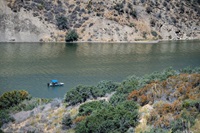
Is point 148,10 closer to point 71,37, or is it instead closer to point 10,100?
point 71,37

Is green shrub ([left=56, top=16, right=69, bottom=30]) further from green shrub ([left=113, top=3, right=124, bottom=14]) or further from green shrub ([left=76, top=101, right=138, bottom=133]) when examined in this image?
green shrub ([left=76, top=101, right=138, bottom=133])

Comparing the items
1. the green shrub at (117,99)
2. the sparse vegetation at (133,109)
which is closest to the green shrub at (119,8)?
the sparse vegetation at (133,109)

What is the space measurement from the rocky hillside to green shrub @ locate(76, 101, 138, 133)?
71.2 m

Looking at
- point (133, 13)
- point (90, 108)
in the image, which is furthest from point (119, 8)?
point (90, 108)

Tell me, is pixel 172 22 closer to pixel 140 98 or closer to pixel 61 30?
pixel 61 30

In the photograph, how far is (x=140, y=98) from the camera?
25328 mm

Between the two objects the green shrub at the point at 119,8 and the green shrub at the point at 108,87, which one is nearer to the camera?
the green shrub at the point at 108,87

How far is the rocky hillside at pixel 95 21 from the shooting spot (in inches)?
3642

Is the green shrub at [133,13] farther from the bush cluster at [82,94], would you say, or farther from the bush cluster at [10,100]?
the bush cluster at [82,94]

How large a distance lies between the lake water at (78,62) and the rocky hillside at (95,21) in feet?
21.6

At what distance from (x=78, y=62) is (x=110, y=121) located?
133ft

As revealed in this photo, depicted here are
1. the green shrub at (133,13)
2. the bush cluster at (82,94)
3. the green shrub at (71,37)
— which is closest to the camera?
the bush cluster at (82,94)

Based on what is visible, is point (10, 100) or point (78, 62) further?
point (78, 62)

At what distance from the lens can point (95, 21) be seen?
9644 centimetres
